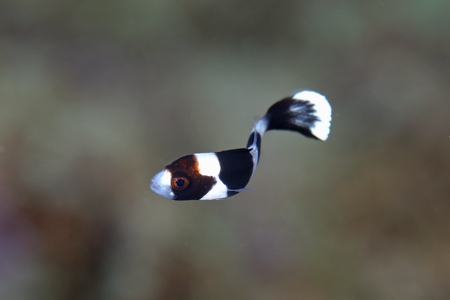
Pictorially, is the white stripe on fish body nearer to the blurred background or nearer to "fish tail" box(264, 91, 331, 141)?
"fish tail" box(264, 91, 331, 141)

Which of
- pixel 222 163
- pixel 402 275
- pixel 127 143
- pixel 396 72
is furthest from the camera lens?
pixel 396 72

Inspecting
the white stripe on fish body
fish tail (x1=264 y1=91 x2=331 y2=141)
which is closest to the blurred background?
fish tail (x1=264 y1=91 x2=331 y2=141)

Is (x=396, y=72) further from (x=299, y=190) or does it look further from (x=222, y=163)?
(x=222, y=163)

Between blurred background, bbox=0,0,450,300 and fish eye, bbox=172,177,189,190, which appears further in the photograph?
blurred background, bbox=0,0,450,300

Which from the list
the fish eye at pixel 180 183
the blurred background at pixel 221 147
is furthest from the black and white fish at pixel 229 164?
the blurred background at pixel 221 147

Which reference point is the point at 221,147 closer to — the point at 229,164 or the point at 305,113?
the point at 305,113

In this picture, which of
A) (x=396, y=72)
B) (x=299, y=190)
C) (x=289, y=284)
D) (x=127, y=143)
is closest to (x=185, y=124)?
(x=127, y=143)

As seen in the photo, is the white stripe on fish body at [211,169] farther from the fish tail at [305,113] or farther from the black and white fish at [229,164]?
the fish tail at [305,113]
